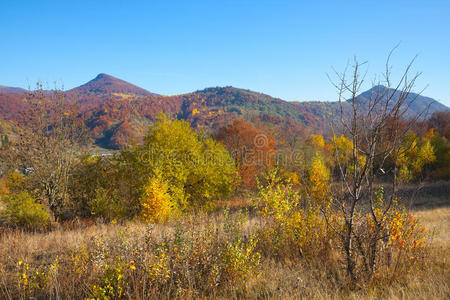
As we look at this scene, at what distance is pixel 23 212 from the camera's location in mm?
12266

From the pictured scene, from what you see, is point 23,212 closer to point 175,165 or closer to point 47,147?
point 47,147

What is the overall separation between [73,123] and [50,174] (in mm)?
3385

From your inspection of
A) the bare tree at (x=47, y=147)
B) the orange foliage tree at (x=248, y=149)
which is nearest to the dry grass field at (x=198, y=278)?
the bare tree at (x=47, y=147)

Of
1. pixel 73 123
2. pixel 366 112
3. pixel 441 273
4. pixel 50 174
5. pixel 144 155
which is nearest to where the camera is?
pixel 366 112

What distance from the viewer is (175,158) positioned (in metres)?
17.1

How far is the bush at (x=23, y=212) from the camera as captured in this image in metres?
12.3

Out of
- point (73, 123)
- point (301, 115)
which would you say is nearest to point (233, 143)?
point (73, 123)

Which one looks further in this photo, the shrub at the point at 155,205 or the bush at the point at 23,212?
the shrub at the point at 155,205

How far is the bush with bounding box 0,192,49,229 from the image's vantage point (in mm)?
12273

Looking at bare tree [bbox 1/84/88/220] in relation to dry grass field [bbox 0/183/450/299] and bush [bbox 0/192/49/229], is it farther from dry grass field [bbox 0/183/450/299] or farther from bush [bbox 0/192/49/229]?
dry grass field [bbox 0/183/450/299]

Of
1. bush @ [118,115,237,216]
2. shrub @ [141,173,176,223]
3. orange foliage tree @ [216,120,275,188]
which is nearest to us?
shrub @ [141,173,176,223]

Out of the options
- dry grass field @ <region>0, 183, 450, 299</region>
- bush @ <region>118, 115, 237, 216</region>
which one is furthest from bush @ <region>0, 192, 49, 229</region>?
dry grass field @ <region>0, 183, 450, 299</region>

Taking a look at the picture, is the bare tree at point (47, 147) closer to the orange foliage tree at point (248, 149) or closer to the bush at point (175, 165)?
the bush at point (175, 165)

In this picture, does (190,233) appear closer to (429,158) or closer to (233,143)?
(233,143)
